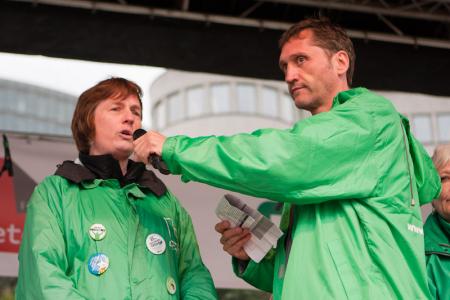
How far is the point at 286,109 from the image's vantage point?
44781 mm

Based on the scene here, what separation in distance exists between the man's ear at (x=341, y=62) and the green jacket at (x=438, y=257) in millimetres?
1201

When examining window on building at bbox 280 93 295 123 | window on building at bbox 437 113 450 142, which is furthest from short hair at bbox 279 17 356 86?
window on building at bbox 280 93 295 123

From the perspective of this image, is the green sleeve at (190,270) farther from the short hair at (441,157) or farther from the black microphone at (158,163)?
the short hair at (441,157)

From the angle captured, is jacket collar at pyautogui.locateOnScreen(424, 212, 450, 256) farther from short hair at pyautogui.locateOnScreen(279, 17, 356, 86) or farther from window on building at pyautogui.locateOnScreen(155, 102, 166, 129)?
window on building at pyautogui.locateOnScreen(155, 102, 166, 129)

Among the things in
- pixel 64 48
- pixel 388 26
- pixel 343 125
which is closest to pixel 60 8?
pixel 64 48

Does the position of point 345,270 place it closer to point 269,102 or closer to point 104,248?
point 104,248

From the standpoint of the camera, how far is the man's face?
3211mm

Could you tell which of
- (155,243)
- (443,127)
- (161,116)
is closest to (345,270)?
(155,243)

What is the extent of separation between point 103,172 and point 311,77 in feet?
3.53

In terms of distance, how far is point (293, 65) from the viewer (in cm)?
327

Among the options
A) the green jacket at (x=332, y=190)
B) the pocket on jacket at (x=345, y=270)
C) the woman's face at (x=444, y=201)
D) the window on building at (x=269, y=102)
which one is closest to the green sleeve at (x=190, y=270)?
the green jacket at (x=332, y=190)

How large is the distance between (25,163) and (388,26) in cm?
296

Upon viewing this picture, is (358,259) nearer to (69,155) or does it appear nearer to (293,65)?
(293,65)

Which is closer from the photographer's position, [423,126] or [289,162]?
[289,162]
